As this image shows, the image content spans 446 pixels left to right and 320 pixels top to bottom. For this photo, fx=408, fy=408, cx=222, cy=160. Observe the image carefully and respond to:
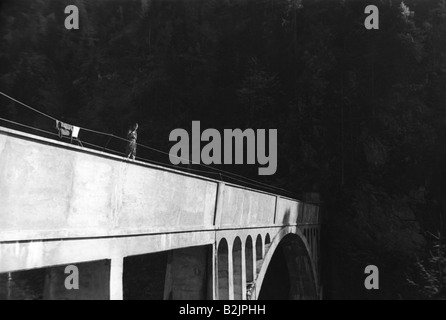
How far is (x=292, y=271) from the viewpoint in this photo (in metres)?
30.0

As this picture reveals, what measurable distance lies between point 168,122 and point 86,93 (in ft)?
38.8

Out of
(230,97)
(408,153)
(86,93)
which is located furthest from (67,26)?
(408,153)

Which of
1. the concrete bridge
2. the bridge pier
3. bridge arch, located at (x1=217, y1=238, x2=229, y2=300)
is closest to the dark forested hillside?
the concrete bridge

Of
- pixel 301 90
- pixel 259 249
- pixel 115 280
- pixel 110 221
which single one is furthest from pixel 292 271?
pixel 110 221

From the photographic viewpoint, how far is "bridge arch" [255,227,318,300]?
26.6 metres

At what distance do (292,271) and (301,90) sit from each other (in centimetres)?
1905

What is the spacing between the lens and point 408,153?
3797cm

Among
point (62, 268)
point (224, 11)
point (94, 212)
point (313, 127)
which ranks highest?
point (224, 11)

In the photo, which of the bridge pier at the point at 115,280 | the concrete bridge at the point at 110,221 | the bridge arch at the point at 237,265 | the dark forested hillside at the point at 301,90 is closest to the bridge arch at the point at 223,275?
the concrete bridge at the point at 110,221

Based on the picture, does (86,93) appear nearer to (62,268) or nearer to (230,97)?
(230,97)

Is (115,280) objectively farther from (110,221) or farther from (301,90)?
(301,90)

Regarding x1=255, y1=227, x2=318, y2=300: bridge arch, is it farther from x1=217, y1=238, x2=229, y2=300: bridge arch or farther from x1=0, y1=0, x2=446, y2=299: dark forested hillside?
x1=217, y1=238, x2=229, y2=300: bridge arch
